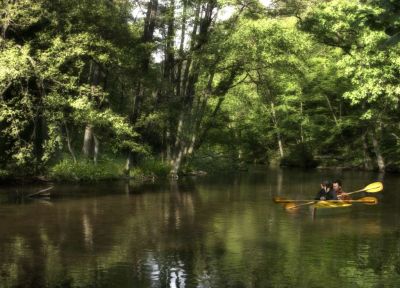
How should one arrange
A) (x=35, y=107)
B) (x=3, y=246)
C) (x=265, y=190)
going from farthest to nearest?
(x=265, y=190) < (x=35, y=107) < (x=3, y=246)

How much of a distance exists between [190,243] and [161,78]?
21.2 meters

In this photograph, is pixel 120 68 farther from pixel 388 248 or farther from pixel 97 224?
pixel 388 248

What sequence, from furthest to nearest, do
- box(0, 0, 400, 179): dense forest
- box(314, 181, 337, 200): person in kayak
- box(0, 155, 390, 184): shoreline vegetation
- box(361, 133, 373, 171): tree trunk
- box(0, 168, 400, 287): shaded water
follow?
1. box(361, 133, 373, 171): tree trunk
2. box(0, 155, 390, 184): shoreline vegetation
3. box(0, 0, 400, 179): dense forest
4. box(314, 181, 337, 200): person in kayak
5. box(0, 168, 400, 287): shaded water

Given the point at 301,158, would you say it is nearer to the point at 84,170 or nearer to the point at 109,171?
the point at 109,171

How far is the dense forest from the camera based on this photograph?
25.4 meters

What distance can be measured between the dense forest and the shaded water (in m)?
5.24

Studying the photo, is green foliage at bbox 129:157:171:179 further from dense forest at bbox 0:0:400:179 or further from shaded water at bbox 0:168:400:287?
shaded water at bbox 0:168:400:287

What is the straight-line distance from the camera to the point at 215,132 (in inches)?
1777

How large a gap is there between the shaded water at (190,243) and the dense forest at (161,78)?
5.24 meters

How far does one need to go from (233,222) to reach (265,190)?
11.2 meters

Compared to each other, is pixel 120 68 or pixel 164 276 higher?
pixel 120 68

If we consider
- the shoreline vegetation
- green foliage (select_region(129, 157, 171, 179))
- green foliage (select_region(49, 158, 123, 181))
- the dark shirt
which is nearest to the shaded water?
the dark shirt

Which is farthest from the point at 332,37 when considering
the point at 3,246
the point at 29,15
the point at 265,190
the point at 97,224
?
the point at 3,246

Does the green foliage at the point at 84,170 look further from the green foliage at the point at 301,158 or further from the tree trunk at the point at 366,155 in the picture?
the green foliage at the point at 301,158
